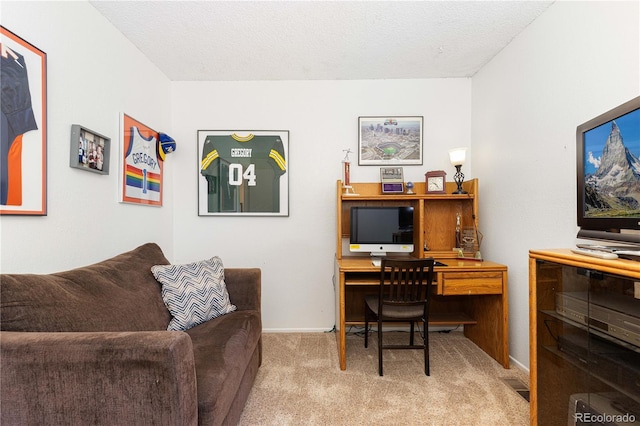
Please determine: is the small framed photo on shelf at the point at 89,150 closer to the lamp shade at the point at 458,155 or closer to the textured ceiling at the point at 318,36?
the textured ceiling at the point at 318,36

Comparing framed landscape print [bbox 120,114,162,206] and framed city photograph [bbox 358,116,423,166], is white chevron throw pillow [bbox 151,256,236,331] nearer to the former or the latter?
framed landscape print [bbox 120,114,162,206]

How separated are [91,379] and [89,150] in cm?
149

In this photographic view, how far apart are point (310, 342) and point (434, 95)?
107 inches

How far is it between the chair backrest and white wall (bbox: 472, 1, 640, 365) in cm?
78

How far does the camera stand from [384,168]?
2.80 m

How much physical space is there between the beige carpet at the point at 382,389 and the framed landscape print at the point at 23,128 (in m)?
1.63

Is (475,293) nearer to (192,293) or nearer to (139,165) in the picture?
(192,293)

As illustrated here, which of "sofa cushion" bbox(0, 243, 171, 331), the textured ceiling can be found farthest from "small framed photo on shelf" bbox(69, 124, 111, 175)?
the textured ceiling

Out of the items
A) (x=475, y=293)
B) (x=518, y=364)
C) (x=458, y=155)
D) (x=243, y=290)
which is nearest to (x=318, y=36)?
(x=458, y=155)

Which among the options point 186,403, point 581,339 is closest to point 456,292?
point 581,339

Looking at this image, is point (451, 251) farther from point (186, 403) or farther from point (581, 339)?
point (186, 403)

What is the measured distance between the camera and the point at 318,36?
2.16 m

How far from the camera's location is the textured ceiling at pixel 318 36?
188 cm

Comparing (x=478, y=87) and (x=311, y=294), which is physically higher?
(x=478, y=87)
